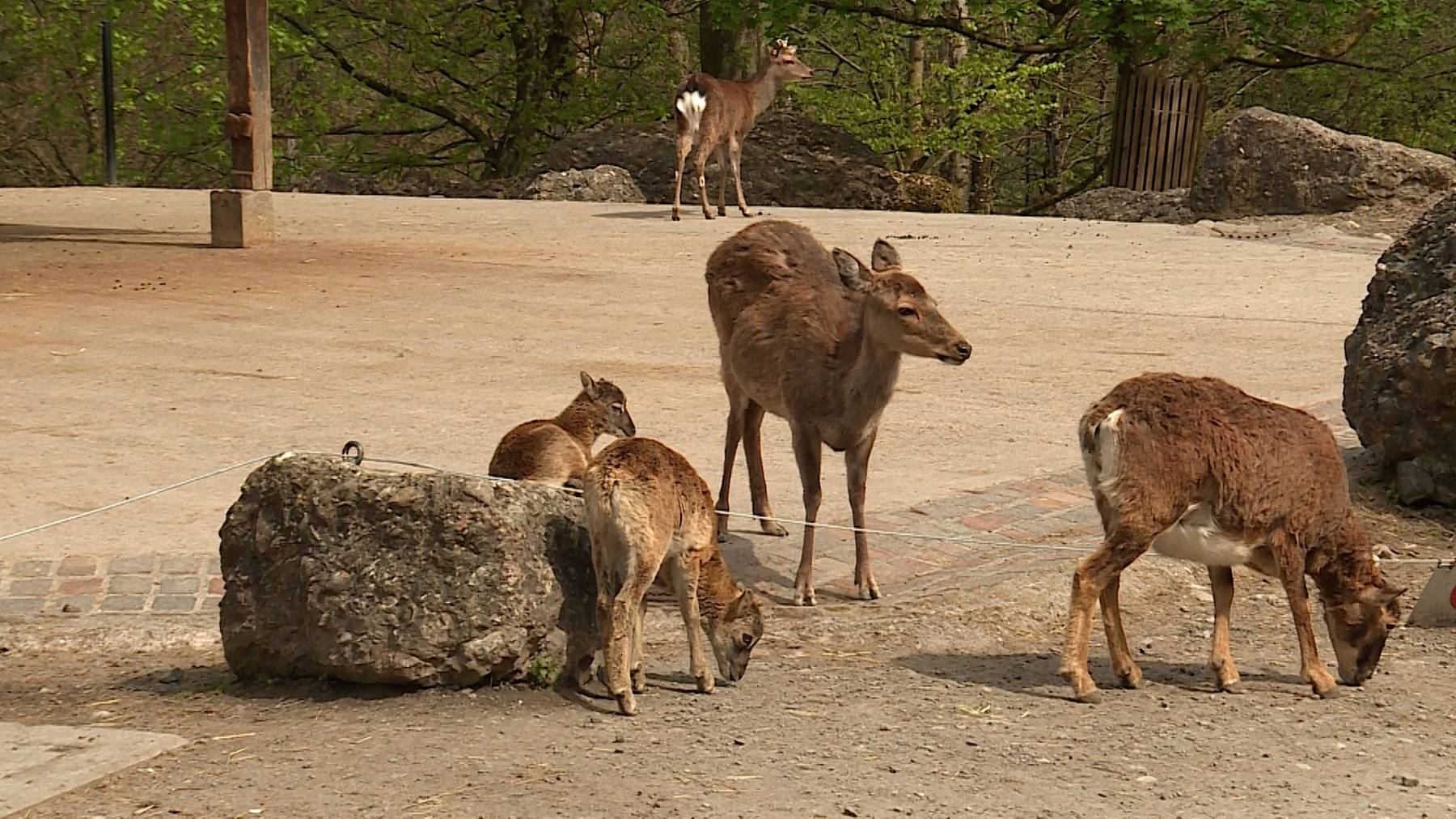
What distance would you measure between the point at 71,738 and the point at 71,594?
178cm

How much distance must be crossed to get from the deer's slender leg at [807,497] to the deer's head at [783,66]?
597 inches

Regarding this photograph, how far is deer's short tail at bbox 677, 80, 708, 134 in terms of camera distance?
2075cm

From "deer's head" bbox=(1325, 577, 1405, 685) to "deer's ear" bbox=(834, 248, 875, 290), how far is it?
7.83 feet

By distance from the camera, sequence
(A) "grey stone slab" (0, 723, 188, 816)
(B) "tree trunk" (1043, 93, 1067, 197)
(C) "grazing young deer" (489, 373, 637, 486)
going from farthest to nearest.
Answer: (B) "tree trunk" (1043, 93, 1067, 197), (C) "grazing young deer" (489, 373, 637, 486), (A) "grey stone slab" (0, 723, 188, 816)

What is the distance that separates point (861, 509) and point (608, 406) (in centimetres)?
133

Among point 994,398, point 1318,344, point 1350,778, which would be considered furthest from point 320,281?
point 1350,778

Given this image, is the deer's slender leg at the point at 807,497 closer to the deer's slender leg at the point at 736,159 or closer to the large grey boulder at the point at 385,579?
the large grey boulder at the point at 385,579

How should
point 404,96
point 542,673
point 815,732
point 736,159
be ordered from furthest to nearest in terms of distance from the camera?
point 404,96
point 736,159
point 542,673
point 815,732

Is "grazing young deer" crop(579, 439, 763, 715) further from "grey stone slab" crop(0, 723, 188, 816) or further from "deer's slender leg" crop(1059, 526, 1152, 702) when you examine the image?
"grey stone slab" crop(0, 723, 188, 816)

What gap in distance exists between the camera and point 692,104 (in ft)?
68.1

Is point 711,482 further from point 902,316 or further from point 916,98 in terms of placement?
point 916,98

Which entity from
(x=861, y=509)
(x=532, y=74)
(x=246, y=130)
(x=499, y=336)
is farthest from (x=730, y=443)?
(x=532, y=74)

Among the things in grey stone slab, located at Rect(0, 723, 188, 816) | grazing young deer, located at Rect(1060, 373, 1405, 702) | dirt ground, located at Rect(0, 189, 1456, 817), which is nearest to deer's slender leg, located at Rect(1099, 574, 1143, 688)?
grazing young deer, located at Rect(1060, 373, 1405, 702)

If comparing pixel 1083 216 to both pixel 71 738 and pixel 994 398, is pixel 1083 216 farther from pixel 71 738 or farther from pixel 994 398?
pixel 71 738
